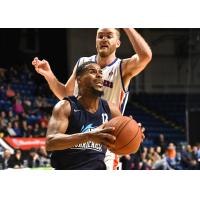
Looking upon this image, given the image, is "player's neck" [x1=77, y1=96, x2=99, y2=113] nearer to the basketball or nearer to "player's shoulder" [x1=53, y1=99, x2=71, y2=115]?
"player's shoulder" [x1=53, y1=99, x2=71, y2=115]

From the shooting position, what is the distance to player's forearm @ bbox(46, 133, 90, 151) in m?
3.57

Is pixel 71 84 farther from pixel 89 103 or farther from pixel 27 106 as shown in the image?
pixel 27 106

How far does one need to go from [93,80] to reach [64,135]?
567 mm

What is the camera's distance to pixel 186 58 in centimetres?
1755

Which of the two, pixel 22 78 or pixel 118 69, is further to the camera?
pixel 22 78

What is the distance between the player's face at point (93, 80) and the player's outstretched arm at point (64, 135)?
0.71 feet

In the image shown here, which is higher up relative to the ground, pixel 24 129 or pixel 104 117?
pixel 104 117

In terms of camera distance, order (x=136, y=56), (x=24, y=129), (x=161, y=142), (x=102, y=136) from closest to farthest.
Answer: (x=102, y=136) < (x=136, y=56) < (x=24, y=129) < (x=161, y=142)

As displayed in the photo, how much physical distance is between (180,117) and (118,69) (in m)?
12.3

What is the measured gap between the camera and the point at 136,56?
15.7ft

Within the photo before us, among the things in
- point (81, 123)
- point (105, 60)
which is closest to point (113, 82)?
point (105, 60)
